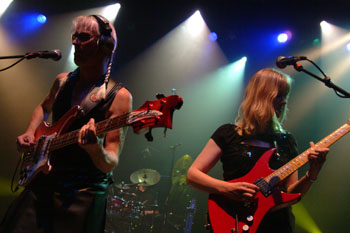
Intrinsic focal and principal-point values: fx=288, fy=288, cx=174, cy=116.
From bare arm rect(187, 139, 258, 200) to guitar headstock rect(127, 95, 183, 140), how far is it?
2.84 ft

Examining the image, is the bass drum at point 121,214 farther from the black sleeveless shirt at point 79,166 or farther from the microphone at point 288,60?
the microphone at point 288,60

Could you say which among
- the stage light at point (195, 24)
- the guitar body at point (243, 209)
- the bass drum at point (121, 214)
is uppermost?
the stage light at point (195, 24)

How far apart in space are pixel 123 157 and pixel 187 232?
2943mm

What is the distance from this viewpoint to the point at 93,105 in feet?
6.73

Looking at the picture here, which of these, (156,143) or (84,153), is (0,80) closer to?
(156,143)

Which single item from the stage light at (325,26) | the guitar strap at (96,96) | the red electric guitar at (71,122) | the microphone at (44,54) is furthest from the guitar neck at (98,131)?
the stage light at (325,26)

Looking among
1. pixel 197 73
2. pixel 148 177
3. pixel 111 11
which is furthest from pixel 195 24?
pixel 148 177

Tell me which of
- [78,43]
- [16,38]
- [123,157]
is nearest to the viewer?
[78,43]

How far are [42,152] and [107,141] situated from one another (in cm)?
45

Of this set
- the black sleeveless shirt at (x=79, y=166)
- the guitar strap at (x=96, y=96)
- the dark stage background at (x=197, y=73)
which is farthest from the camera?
the dark stage background at (x=197, y=73)

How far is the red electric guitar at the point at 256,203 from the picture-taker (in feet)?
7.18

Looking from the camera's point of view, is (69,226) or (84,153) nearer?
(69,226)

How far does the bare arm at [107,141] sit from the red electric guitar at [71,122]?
4.9 inches

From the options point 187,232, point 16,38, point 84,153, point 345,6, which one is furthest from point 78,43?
point 345,6
